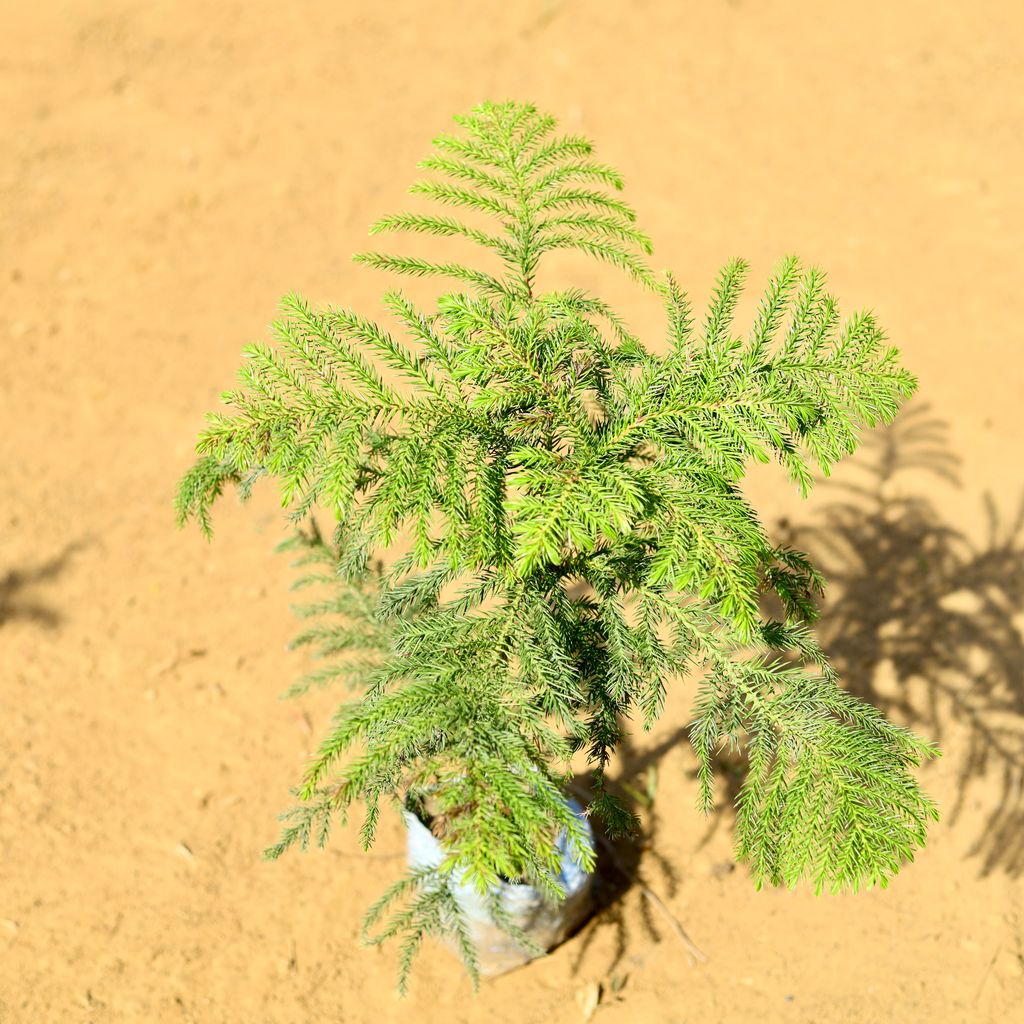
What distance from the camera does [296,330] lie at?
80.6 inches

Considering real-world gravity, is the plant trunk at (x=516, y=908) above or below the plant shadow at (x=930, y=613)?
below

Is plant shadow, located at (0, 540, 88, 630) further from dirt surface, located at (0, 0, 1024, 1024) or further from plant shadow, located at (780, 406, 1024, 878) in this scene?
plant shadow, located at (780, 406, 1024, 878)

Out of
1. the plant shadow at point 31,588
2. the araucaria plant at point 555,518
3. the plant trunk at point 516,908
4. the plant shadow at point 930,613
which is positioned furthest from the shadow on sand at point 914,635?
the plant shadow at point 31,588

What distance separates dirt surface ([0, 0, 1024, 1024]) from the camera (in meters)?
3.36

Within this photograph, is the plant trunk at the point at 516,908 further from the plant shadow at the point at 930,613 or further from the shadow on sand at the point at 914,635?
the plant shadow at the point at 930,613

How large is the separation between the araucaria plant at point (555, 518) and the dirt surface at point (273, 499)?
132cm

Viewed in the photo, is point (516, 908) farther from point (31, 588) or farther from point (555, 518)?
point (31, 588)

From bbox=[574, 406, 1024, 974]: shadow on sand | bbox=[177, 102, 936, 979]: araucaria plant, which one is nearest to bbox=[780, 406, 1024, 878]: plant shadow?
bbox=[574, 406, 1024, 974]: shadow on sand

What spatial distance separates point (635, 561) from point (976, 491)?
9.58ft

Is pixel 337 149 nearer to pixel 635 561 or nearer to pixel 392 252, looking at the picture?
pixel 392 252

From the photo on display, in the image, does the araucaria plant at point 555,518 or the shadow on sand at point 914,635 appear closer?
the araucaria plant at point 555,518

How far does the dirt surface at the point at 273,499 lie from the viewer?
3357 millimetres

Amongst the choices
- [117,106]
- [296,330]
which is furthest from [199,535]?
[117,106]

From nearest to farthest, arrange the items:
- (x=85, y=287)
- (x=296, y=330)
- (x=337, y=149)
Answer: (x=296, y=330), (x=85, y=287), (x=337, y=149)
